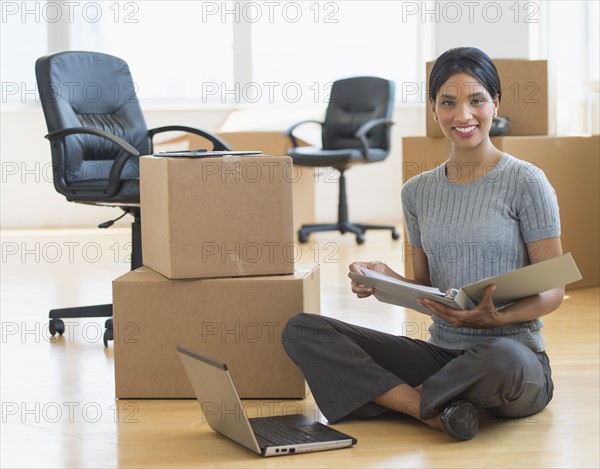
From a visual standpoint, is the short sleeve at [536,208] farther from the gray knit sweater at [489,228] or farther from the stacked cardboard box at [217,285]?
the stacked cardboard box at [217,285]

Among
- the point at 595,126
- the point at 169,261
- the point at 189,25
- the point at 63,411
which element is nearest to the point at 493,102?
the point at 169,261

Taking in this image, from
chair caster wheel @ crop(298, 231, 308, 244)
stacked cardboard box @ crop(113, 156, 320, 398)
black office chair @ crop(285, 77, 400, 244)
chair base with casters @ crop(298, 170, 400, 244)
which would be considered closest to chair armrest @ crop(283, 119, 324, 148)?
black office chair @ crop(285, 77, 400, 244)

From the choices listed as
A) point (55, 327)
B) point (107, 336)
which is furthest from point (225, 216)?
point (55, 327)

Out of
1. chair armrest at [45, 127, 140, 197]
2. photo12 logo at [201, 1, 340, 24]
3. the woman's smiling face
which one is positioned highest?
photo12 logo at [201, 1, 340, 24]

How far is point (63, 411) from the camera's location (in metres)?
2.43

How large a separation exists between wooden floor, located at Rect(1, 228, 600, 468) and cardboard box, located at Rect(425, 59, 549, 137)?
76 cm

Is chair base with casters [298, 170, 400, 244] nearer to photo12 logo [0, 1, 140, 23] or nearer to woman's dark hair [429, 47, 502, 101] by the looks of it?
photo12 logo [0, 1, 140, 23]

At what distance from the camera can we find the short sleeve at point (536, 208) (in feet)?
7.02

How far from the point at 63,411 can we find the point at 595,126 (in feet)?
12.3

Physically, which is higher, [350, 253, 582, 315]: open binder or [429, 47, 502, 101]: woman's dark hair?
[429, 47, 502, 101]: woman's dark hair

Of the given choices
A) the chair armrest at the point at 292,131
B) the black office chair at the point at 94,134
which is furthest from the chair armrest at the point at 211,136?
the chair armrest at the point at 292,131

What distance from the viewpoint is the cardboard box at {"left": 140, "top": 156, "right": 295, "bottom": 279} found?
2434 millimetres

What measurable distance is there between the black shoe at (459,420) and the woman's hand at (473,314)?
0.57ft

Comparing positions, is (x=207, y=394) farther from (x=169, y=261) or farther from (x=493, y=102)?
(x=493, y=102)
